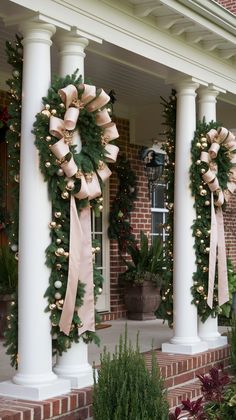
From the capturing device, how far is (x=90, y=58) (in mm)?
6703

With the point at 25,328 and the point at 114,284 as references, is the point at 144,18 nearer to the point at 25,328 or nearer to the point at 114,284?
the point at 25,328

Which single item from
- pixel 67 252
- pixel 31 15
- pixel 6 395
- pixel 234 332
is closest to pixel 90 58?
pixel 31 15

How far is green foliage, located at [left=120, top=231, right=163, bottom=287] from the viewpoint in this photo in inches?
376

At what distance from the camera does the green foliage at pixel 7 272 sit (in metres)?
7.29

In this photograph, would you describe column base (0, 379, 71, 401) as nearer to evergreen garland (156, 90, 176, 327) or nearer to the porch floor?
the porch floor

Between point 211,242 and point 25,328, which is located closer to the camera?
point 25,328

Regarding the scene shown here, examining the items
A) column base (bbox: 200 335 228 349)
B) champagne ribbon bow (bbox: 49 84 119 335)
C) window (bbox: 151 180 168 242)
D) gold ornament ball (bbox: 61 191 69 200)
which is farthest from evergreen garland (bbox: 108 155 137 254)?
gold ornament ball (bbox: 61 191 69 200)

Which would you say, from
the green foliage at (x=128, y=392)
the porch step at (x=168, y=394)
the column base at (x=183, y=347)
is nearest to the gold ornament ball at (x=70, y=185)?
the green foliage at (x=128, y=392)

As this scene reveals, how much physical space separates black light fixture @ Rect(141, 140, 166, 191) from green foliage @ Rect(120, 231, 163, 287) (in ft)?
3.16

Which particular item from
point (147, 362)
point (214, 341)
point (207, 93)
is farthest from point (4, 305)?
point (207, 93)

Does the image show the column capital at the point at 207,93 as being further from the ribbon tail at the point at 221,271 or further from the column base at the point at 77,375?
the column base at the point at 77,375

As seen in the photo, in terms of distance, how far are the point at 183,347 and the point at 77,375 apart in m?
1.97

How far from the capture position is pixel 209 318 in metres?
7.10

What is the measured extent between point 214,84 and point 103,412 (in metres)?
4.09
